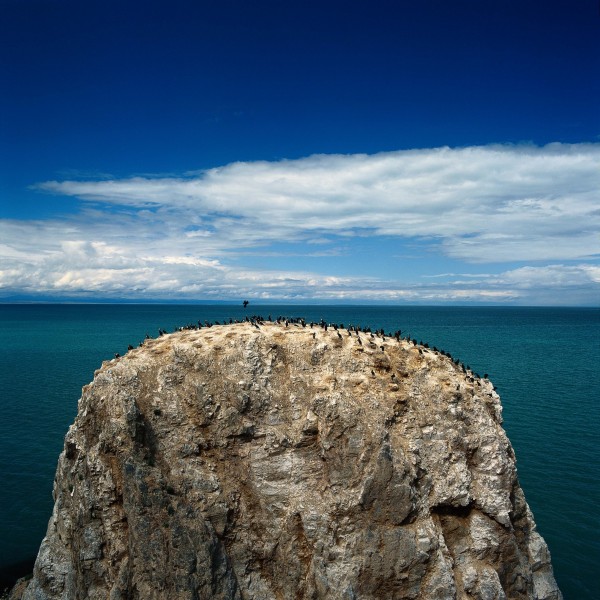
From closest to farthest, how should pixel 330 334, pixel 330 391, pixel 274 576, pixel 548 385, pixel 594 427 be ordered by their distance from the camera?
pixel 274 576
pixel 330 391
pixel 330 334
pixel 594 427
pixel 548 385

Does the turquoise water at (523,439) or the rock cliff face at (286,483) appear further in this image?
the turquoise water at (523,439)

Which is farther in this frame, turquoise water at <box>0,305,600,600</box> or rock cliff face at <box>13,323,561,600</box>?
turquoise water at <box>0,305,600,600</box>

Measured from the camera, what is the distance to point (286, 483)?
3278 cm

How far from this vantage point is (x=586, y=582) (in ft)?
126

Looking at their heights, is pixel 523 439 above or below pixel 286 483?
below

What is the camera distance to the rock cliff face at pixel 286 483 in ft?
99.6

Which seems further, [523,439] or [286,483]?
[523,439]

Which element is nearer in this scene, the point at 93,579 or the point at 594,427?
the point at 93,579

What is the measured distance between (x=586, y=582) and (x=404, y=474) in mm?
21277

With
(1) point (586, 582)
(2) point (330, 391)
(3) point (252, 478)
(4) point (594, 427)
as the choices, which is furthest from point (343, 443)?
(4) point (594, 427)

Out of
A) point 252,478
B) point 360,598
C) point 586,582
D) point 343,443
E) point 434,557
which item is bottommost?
point 586,582

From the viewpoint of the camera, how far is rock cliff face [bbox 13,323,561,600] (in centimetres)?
3034

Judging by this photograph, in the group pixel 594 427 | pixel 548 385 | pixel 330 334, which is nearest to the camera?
pixel 330 334

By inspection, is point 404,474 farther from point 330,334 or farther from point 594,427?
point 594,427
